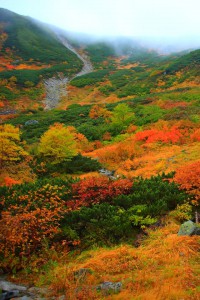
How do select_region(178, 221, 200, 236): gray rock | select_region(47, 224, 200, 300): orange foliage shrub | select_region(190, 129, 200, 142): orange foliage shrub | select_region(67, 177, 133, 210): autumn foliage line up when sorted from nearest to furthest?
1. select_region(47, 224, 200, 300): orange foliage shrub
2. select_region(178, 221, 200, 236): gray rock
3. select_region(67, 177, 133, 210): autumn foliage
4. select_region(190, 129, 200, 142): orange foliage shrub

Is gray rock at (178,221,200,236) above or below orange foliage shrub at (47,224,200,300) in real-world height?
above

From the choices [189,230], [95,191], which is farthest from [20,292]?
[95,191]

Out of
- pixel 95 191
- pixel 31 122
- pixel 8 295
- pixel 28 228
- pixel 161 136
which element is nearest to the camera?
pixel 8 295

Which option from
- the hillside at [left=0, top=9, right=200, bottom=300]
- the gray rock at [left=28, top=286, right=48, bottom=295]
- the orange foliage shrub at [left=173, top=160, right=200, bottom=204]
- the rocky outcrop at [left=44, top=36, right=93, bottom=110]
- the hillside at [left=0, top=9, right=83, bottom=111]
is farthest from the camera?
the hillside at [left=0, top=9, right=83, bottom=111]

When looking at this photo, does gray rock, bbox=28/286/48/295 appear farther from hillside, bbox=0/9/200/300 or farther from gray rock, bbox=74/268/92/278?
gray rock, bbox=74/268/92/278

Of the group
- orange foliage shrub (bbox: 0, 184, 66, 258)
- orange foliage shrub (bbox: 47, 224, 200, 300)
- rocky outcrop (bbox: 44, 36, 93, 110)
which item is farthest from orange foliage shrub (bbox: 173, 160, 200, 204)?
rocky outcrop (bbox: 44, 36, 93, 110)

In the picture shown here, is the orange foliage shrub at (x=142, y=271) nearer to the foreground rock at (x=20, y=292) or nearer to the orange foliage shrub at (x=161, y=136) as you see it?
the foreground rock at (x=20, y=292)

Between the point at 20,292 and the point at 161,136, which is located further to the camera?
the point at 161,136

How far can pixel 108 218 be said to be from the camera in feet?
26.9

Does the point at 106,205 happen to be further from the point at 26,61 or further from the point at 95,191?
the point at 26,61

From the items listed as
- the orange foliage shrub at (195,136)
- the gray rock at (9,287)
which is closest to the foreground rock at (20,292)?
the gray rock at (9,287)

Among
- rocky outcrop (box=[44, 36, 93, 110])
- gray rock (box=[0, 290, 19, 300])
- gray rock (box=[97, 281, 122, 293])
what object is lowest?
gray rock (box=[0, 290, 19, 300])

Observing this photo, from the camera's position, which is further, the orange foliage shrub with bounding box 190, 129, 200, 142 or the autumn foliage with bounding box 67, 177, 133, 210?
the orange foliage shrub with bounding box 190, 129, 200, 142

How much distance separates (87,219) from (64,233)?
775mm
